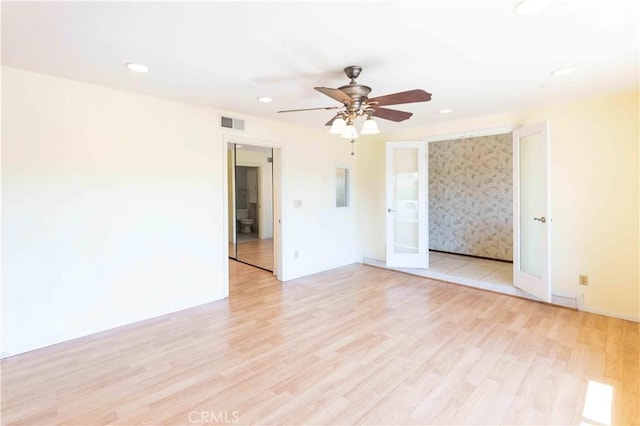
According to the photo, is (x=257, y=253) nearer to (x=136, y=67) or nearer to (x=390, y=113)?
(x=136, y=67)

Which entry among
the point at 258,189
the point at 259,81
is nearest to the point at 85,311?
the point at 259,81

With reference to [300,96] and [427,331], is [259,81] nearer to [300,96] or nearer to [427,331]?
[300,96]

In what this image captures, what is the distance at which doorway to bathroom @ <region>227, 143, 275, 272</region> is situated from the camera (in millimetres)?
6504

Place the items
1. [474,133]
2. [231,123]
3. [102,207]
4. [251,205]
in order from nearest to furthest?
1. [102,207]
2. [231,123]
3. [474,133]
4. [251,205]

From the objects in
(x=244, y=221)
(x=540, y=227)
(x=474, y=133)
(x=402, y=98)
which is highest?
(x=474, y=133)

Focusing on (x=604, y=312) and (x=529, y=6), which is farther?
(x=604, y=312)

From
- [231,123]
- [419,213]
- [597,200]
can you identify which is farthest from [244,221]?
[597,200]

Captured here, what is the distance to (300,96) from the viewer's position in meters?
3.26

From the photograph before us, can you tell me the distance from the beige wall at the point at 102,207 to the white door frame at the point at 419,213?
220 centimetres

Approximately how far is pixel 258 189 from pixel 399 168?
441 cm

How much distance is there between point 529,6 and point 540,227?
2764 mm

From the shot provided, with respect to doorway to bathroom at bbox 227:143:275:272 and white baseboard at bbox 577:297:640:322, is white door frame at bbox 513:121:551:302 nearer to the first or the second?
white baseboard at bbox 577:297:640:322

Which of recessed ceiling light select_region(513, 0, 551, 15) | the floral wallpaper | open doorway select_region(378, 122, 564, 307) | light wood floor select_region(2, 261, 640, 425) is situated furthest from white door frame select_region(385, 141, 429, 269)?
recessed ceiling light select_region(513, 0, 551, 15)

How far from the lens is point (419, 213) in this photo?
4.93 meters
